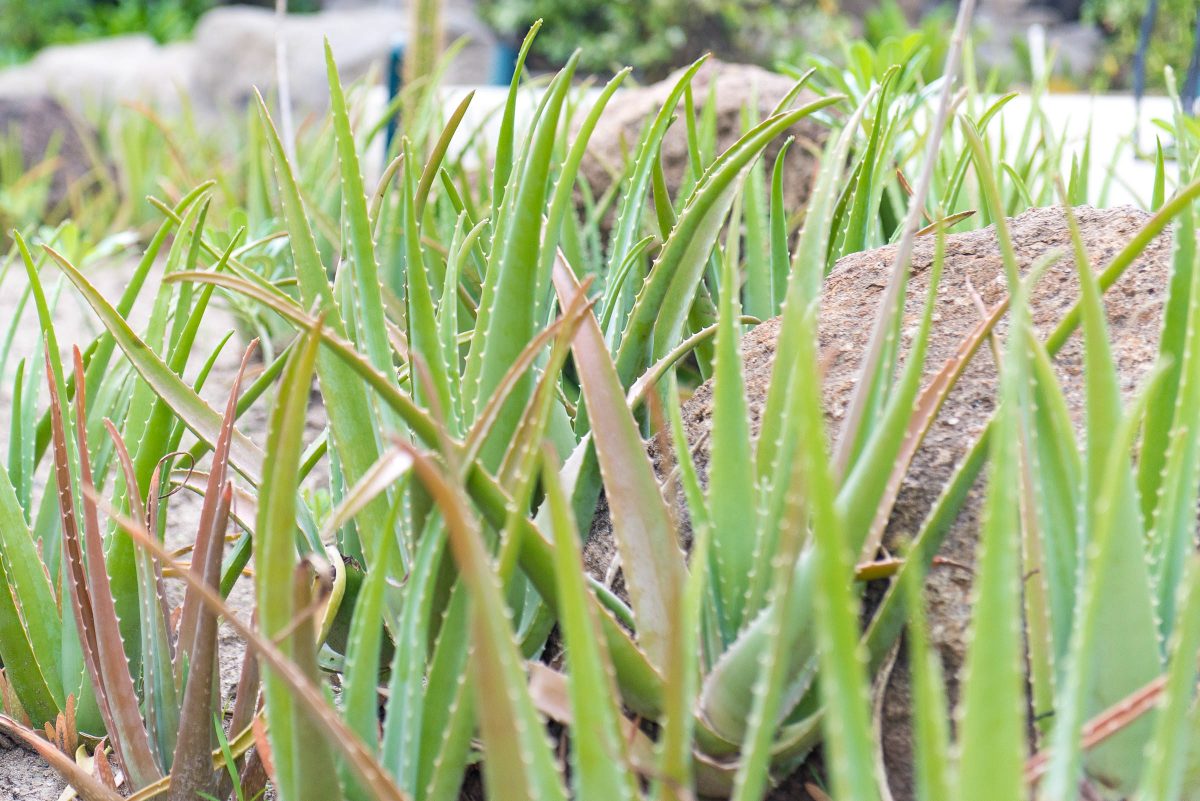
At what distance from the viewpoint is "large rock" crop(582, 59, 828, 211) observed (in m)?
1.69

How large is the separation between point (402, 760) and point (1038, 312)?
1.68ft

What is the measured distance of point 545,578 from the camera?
559mm

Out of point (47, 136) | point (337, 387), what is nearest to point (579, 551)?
point (337, 387)

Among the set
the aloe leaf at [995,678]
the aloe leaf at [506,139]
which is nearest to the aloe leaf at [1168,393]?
the aloe leaf at [995,678]

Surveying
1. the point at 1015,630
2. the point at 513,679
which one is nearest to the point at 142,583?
the point at 513,679

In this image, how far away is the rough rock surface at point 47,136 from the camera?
3346 millimetres

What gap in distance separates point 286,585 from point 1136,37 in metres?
7.53

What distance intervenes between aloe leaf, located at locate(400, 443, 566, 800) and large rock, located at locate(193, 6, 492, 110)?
20.1 feet

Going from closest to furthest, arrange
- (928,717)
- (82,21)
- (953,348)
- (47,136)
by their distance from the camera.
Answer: (928,717)
(953,348)
(47,136)
(82,21)

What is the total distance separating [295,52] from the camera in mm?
6633

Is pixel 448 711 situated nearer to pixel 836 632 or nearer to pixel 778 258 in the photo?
pixel 836 632

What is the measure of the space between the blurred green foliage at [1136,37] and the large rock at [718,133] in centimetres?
386

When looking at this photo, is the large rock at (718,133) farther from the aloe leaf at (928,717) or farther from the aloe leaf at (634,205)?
the aloe leaf at (928,717)

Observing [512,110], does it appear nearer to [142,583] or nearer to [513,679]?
[142,583]
